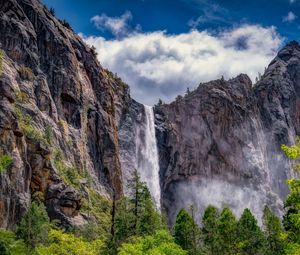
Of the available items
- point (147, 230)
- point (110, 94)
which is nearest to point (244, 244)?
point (147, 230)

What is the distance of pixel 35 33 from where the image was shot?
310 ft

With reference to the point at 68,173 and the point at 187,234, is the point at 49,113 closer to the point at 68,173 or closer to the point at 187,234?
the point at 68,173

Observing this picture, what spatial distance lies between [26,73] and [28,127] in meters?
14.5

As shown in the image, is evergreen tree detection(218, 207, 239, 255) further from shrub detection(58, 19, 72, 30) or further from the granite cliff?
shrub detection(58, 19, 72, 30)

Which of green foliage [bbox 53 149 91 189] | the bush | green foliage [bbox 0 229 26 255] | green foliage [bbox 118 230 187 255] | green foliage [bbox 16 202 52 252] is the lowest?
green foliage [bbox 0 229 26 255]

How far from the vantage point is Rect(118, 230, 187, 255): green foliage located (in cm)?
4197

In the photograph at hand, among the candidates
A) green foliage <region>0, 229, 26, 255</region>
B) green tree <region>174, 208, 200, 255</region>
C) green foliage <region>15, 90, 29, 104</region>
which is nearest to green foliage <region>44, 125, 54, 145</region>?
green foliage <region>15, 90, 29, 104</region>

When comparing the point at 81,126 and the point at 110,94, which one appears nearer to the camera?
the point at 81,126

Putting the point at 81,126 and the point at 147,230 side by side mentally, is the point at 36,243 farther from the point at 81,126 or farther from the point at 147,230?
the point at 81,126

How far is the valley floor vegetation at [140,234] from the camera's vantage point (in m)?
42.9

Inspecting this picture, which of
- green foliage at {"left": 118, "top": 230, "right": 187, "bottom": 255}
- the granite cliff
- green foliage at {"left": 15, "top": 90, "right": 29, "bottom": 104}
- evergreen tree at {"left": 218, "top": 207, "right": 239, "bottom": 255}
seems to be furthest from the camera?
green foliage at {"left": 15, "top": 90, "right": 29, "bottom": 104}

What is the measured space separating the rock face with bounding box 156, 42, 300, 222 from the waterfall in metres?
2.22

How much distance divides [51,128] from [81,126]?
1346cm

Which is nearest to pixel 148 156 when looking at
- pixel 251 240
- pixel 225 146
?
pixel 225 146
